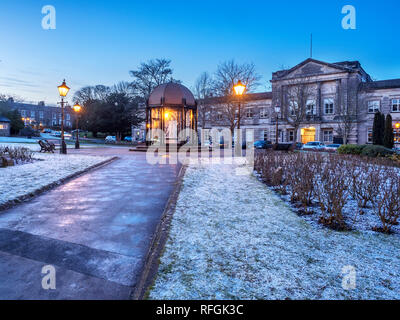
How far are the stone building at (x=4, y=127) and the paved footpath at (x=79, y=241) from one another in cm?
5627

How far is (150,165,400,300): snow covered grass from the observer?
2641mm

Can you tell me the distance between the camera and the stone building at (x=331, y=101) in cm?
3584

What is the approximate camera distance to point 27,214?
5059 millimetres

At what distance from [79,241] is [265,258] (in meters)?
2.82

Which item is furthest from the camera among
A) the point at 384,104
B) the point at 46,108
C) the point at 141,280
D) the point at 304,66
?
the point at 46,108

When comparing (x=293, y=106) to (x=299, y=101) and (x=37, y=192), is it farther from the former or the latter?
(x=37, y=192)

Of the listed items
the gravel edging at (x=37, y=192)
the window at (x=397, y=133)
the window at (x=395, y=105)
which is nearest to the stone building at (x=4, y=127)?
the gravel edging at (x=37, y=192)

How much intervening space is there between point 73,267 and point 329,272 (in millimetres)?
3189

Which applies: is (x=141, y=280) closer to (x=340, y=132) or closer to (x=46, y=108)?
(x=340, y=132)

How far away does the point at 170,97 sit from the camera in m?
22.6

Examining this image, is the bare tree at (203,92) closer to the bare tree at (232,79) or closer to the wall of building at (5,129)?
the bare tree at (232,79)

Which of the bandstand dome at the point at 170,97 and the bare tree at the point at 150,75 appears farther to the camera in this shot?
the bare tree at the point at 150,75

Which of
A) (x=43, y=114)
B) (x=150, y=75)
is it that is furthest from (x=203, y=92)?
(x=43, y=114)
